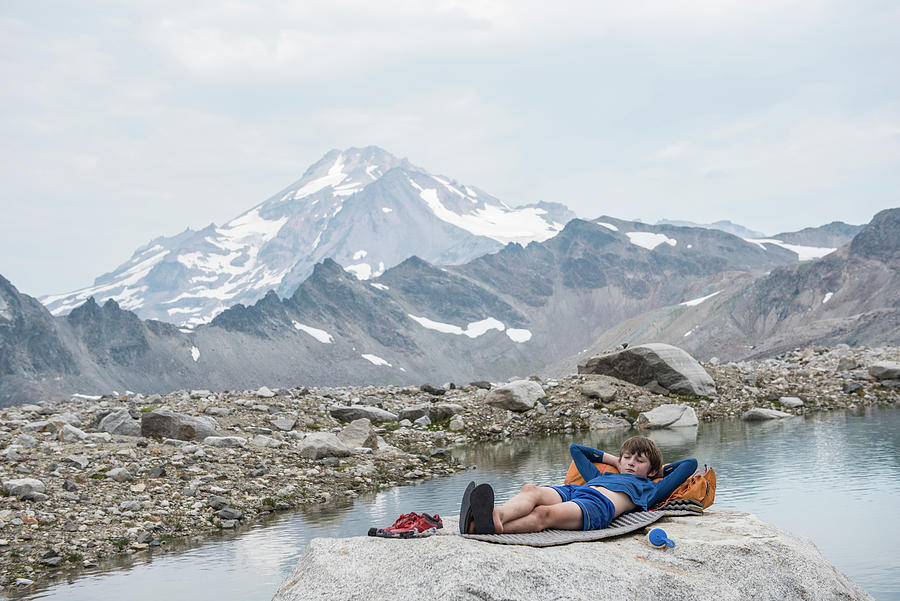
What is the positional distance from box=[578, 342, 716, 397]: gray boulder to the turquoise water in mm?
6808

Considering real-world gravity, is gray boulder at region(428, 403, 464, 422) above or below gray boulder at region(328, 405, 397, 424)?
below

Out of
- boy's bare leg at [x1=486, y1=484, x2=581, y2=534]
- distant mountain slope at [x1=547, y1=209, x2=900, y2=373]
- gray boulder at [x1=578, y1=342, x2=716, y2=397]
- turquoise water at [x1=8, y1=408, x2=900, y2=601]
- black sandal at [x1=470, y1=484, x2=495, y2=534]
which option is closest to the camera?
black sandal at [x1=470, y1=484, x2=495, y2=534]

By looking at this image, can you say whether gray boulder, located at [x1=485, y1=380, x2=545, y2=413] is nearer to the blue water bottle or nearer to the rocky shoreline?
the rocky shoreline

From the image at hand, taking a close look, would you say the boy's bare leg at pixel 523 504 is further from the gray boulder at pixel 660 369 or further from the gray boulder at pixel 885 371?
the gray boulder at pixel 885 371

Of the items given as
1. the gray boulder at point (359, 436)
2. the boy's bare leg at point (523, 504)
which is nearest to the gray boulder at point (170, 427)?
the gray boulder at point (359, 436)

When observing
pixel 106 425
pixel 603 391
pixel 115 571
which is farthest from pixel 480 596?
pixel 603 391

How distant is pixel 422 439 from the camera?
30875 mm

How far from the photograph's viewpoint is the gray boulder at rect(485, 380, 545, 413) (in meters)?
36.3

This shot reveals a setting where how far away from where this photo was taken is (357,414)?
33.1 metres

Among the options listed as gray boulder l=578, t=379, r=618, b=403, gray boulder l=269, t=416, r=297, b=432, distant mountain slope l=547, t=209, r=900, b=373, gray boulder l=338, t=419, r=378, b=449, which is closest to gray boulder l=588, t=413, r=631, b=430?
gray boulder l=578, t=379, r=618, b=403

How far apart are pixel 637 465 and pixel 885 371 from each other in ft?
125

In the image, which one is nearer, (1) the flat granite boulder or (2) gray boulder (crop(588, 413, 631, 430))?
(1) the flat granite boulder

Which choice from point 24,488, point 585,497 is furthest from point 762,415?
point 24,488

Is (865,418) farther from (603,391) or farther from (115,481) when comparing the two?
(115,481)
